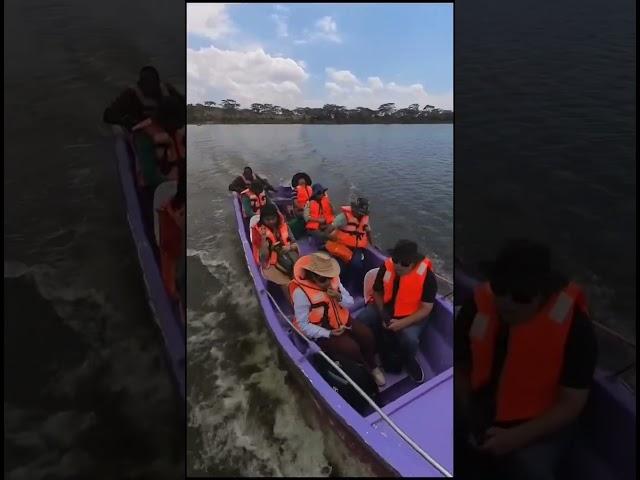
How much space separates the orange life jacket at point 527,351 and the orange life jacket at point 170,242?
2.18 ft

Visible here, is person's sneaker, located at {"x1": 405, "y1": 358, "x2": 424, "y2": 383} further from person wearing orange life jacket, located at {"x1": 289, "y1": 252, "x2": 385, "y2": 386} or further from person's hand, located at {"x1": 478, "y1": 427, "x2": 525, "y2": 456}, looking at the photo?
person's hand, located at {"x1": 478, "y1": 427, "x2": 525, "y2": 456}

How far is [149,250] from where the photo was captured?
2.66 ft

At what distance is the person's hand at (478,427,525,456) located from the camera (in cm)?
77

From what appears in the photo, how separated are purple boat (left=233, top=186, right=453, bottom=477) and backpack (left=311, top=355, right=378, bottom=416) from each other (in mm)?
35

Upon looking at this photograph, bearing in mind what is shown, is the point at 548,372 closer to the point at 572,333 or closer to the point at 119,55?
the point at 572,333

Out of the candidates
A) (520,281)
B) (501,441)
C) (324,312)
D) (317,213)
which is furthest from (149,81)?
(317,213)

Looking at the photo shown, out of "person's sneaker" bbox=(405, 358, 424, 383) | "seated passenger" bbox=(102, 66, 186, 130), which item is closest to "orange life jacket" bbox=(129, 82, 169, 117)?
"seated passenger" bbox=(102, 66, 186, 130)

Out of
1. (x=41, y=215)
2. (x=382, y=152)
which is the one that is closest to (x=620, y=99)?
(x=41, y=215)

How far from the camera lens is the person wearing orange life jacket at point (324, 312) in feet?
6.03

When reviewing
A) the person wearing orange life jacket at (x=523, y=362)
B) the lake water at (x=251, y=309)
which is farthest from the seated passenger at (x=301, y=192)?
the person wearing orange life jacket at (x=523, y=362)

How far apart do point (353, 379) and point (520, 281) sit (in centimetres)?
118

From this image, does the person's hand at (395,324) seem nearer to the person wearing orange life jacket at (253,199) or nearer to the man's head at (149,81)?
the man's head at (149,81)

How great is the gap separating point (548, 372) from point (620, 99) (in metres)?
0.63

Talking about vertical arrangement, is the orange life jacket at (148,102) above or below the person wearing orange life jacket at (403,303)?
above
